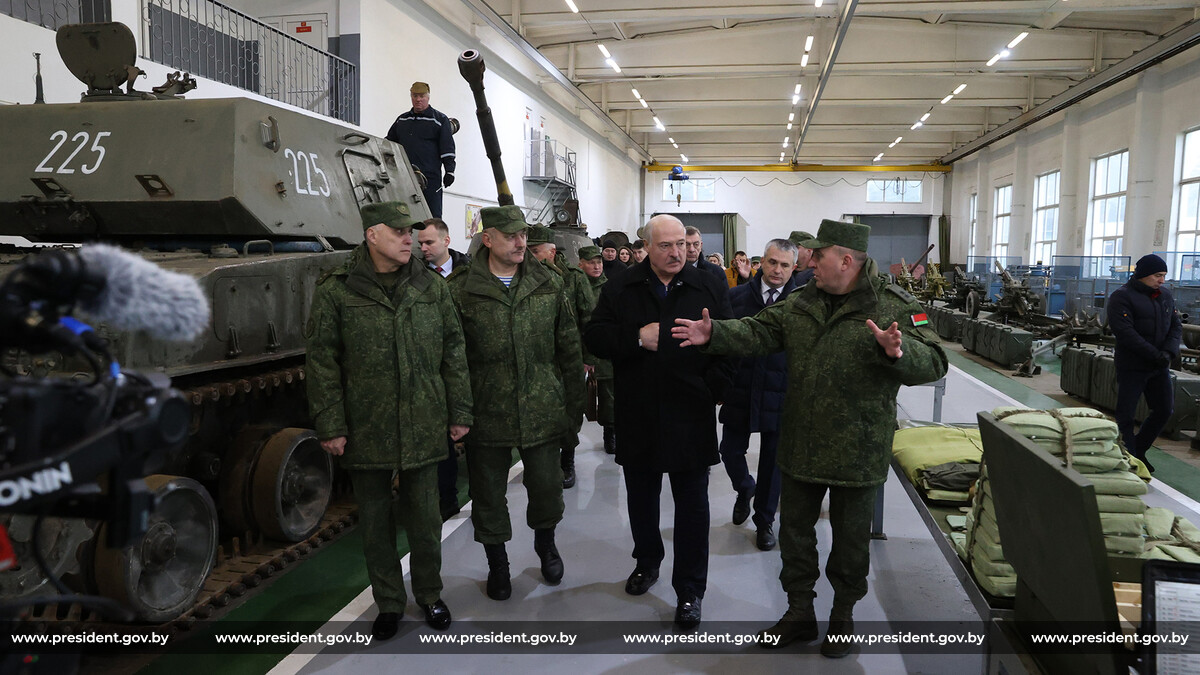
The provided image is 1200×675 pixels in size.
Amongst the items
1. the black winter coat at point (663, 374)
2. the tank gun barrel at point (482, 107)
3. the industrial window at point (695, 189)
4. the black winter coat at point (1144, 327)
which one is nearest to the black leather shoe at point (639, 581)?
the black winter coat at point (663, 374)

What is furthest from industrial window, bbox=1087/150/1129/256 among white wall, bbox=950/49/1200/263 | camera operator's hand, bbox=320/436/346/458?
camera operator's hand, bbox=320/436/346/458

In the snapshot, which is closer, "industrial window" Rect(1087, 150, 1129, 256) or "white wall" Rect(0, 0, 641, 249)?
"white wall" Rect(0, 0, 641, 249)

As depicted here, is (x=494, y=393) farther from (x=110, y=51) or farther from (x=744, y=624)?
(x=110, y=51)

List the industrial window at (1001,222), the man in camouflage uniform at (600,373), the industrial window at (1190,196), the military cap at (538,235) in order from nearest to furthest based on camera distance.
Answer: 1. the military cap at (538,235)
2. the man in camouflage uniform at (600,373)
3. the industrial window at (1190,196)
4. the industrial window at (1001,222)

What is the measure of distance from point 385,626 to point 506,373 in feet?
4.31

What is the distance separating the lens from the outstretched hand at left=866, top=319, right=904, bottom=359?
319 cm

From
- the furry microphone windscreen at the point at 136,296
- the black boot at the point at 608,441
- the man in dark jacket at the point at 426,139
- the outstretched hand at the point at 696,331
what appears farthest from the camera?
the man in dark jacket at the point at 426,139

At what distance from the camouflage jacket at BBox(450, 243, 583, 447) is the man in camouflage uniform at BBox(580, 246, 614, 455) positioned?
170 cm

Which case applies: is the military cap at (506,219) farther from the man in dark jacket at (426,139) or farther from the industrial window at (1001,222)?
the industrial window at (1001,222)

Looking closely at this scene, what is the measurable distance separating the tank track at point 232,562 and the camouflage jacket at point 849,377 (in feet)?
8.13

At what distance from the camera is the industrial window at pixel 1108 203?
19.4 meters

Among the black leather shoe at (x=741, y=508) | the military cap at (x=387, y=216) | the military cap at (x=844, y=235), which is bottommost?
the black leather shoe at (x=741, y=508)

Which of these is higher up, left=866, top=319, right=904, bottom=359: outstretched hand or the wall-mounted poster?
the wall-mounted poster

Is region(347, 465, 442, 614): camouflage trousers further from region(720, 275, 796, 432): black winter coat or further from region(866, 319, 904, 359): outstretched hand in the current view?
region(866, 319, 904, 359): outstretched hand
